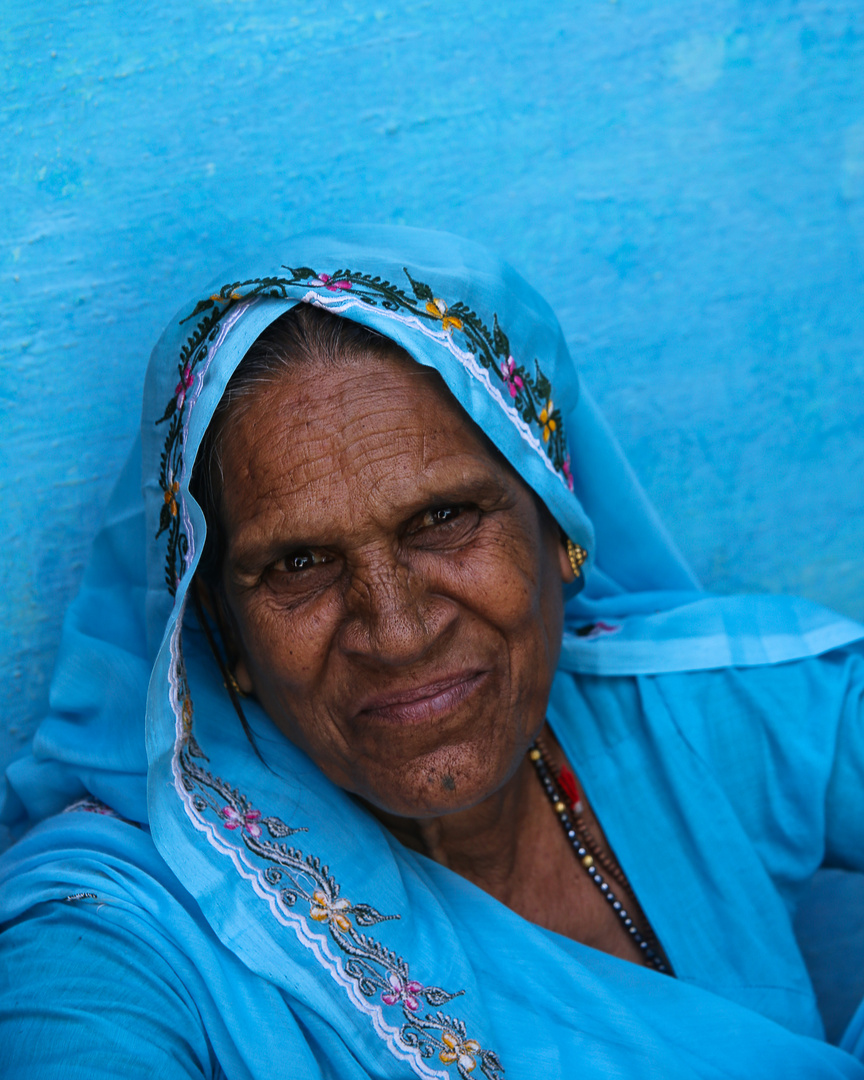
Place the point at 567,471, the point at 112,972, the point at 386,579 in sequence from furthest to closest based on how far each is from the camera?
1. the point at 567,471
2. the point at 386,579
3. the point at 112,972

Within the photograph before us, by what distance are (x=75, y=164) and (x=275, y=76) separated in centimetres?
41

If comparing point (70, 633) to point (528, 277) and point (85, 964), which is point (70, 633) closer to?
point (85, 964)

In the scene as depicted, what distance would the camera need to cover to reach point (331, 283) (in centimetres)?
137

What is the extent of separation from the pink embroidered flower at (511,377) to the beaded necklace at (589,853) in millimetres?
694

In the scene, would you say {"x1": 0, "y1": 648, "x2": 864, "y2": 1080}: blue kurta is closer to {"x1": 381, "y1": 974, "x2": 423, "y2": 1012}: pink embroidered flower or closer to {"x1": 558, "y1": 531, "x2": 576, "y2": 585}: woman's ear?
{"x1": 381, "y1": 974, "x2": 423, "y2": 1012}: pink embroidered flower

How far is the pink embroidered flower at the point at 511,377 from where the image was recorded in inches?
57.9

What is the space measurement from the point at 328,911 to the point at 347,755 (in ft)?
0.74

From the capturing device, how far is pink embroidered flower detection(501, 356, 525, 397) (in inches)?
→ 57.9

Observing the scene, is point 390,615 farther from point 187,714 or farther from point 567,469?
point 567,469

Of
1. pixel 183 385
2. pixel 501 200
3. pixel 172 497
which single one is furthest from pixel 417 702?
pixel 501 200

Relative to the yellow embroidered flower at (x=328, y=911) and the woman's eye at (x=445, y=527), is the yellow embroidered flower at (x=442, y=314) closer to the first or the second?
the woman's eye at (x=445, y=527)

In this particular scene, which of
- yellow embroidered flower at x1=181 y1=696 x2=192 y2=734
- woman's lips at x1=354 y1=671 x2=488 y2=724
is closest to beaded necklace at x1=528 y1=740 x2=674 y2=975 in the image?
woman's lips at x1=354 y1=671 x2=488 y2=724

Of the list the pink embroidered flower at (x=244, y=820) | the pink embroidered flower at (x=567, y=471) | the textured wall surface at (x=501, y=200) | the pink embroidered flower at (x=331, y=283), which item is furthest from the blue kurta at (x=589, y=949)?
the pink embroidered flower at (x=331, y=283)

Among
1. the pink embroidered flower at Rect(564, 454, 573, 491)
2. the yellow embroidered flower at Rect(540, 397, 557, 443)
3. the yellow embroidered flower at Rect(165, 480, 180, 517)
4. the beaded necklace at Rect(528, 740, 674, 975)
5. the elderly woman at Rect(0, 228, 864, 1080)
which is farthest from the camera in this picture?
the beaded necklace at Rect(528, 740, 674, 975)
